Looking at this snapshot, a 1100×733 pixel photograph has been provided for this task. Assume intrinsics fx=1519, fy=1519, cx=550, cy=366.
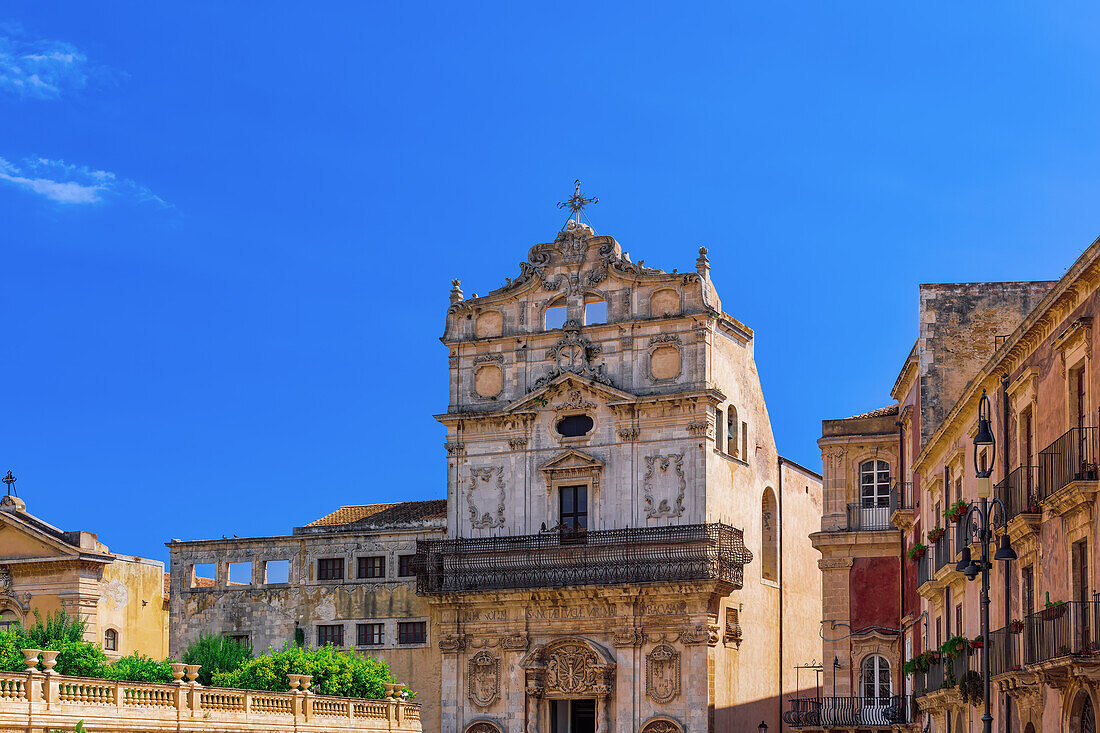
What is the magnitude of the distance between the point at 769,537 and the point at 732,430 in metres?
4.63

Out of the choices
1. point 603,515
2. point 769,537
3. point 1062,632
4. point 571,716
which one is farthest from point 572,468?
point 1062,632

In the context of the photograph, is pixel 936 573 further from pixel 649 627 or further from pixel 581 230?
pixel 581 230

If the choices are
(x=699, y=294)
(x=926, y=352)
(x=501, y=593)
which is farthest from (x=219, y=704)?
(x=699, y=294)

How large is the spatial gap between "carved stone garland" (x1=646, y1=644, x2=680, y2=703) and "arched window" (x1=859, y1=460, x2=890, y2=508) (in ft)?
29.9

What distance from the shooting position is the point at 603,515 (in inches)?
1946

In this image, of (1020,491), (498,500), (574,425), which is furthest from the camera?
(498,500)

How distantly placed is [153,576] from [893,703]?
92.3ft

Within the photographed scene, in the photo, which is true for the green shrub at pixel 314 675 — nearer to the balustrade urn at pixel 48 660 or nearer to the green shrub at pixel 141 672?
the green shrub at pixel 141 672

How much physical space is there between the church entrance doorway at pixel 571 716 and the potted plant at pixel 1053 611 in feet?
90.7

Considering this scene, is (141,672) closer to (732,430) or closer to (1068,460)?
(732,430)

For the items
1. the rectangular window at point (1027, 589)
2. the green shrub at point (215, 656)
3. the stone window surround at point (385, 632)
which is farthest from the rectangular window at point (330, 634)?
the rectangular window at point (1027, 589)

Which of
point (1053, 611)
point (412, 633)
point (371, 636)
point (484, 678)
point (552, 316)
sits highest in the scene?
point (552, 316)

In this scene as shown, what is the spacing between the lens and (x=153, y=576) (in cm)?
5519

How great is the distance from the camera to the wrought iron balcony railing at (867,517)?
40.8 m
